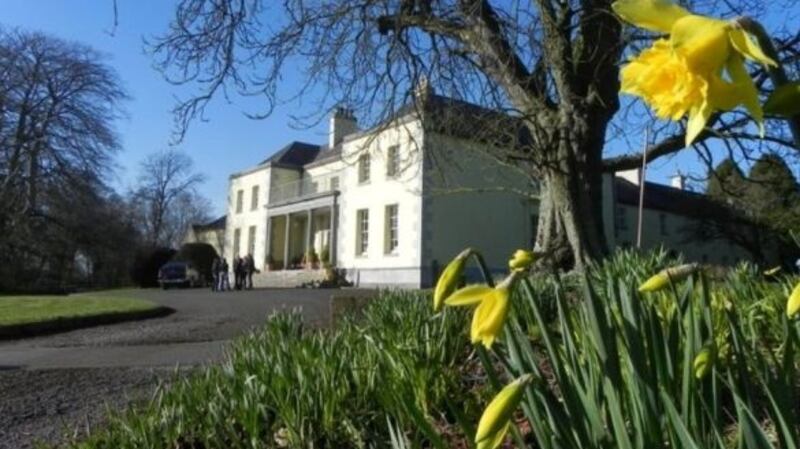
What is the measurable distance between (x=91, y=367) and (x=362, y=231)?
87.3ft

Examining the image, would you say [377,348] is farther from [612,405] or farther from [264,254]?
[264,254]

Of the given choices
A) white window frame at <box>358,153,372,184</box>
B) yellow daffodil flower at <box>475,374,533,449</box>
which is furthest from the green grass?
white window frame at <box>358,153,372,184</box>

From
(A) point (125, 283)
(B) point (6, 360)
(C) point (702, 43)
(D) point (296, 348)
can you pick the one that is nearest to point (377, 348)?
(D) point (296, 348)

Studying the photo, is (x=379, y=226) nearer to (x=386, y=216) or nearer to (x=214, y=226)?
(x=386, y=216)

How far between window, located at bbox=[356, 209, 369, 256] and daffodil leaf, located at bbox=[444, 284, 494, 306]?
1298 inches

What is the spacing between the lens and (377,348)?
10.9ft

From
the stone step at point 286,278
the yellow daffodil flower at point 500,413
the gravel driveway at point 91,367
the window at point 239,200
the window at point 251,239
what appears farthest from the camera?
the window at point 239,200

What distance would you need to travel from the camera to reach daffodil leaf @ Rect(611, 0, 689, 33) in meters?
0.86

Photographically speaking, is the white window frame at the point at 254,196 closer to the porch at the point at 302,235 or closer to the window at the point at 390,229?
the porch at the point at 302,235

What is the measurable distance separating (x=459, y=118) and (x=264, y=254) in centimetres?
3315

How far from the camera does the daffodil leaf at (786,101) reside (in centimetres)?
77

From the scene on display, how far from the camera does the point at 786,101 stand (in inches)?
30.5

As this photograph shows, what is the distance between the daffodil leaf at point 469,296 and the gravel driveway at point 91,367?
8.84 ft

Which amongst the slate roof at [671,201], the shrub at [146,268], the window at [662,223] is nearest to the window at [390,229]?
the slate roof at [671,201]
